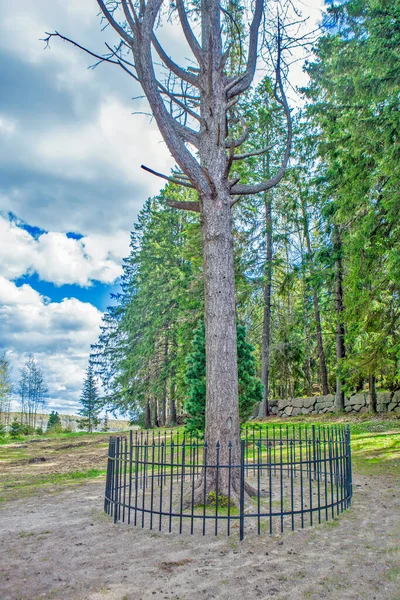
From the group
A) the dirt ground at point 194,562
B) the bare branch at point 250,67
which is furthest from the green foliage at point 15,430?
the bare branch at point 250,67

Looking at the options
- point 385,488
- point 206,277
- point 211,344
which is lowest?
point 385,488

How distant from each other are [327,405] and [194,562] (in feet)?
50.8

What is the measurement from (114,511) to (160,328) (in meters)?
18.1

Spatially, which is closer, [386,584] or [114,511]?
[386,584]

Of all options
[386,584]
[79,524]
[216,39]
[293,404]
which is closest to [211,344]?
[79,524]

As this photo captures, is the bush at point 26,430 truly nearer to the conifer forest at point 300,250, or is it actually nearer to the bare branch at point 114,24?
the conifer forest at point 300,250

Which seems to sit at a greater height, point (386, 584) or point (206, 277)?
point (206, 277)

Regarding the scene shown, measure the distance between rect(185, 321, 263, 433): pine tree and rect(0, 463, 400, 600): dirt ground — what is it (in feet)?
14.5

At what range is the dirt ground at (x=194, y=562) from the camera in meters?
3.24

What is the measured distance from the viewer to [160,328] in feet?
76.3

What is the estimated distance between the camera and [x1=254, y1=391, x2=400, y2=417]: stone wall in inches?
617

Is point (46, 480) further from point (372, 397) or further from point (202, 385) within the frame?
point (372, 397)

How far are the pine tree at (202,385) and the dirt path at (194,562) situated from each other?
180 inches

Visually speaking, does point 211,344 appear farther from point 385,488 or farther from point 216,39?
point 216,39
